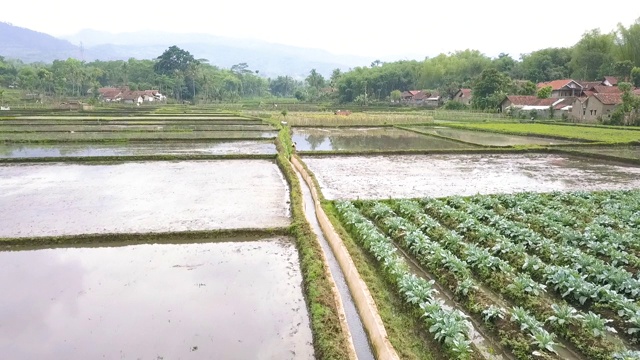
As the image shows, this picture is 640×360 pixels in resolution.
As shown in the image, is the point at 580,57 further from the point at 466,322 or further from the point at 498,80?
the point at 466,322

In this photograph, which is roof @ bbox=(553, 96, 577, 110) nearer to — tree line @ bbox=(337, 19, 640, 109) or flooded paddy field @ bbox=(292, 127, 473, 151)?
tree line @ bbox=(337, 19, 640, 109)

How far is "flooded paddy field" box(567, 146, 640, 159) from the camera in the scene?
2746 centimetres

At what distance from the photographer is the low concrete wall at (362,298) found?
6.90 meters

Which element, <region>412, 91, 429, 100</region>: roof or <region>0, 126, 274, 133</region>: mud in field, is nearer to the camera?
<region>0, 126, 274, 133</region>: mud in field

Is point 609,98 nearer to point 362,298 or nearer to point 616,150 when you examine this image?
point 616,150

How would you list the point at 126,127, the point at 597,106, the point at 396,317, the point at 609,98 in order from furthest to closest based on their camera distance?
the point at 597,106
the point at 609,98
the point at 126,127
the point at 396,317

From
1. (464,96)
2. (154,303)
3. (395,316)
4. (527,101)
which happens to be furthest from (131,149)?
(464,96)

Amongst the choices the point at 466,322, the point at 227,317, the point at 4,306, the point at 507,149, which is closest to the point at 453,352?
the point at 466,322

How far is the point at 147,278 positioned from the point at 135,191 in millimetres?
8558

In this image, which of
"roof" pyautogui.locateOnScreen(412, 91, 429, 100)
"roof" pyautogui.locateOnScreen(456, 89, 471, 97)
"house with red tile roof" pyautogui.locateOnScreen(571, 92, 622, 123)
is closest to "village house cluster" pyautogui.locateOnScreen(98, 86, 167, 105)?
"roof" pyautogui.locateOnScreen(412, 91, 429, 100)

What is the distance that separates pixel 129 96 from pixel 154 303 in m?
91.5

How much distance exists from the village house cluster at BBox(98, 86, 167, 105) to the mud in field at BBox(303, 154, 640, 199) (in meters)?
75.5

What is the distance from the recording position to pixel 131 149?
28.0 m

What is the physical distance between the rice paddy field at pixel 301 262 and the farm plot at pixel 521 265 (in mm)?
42
